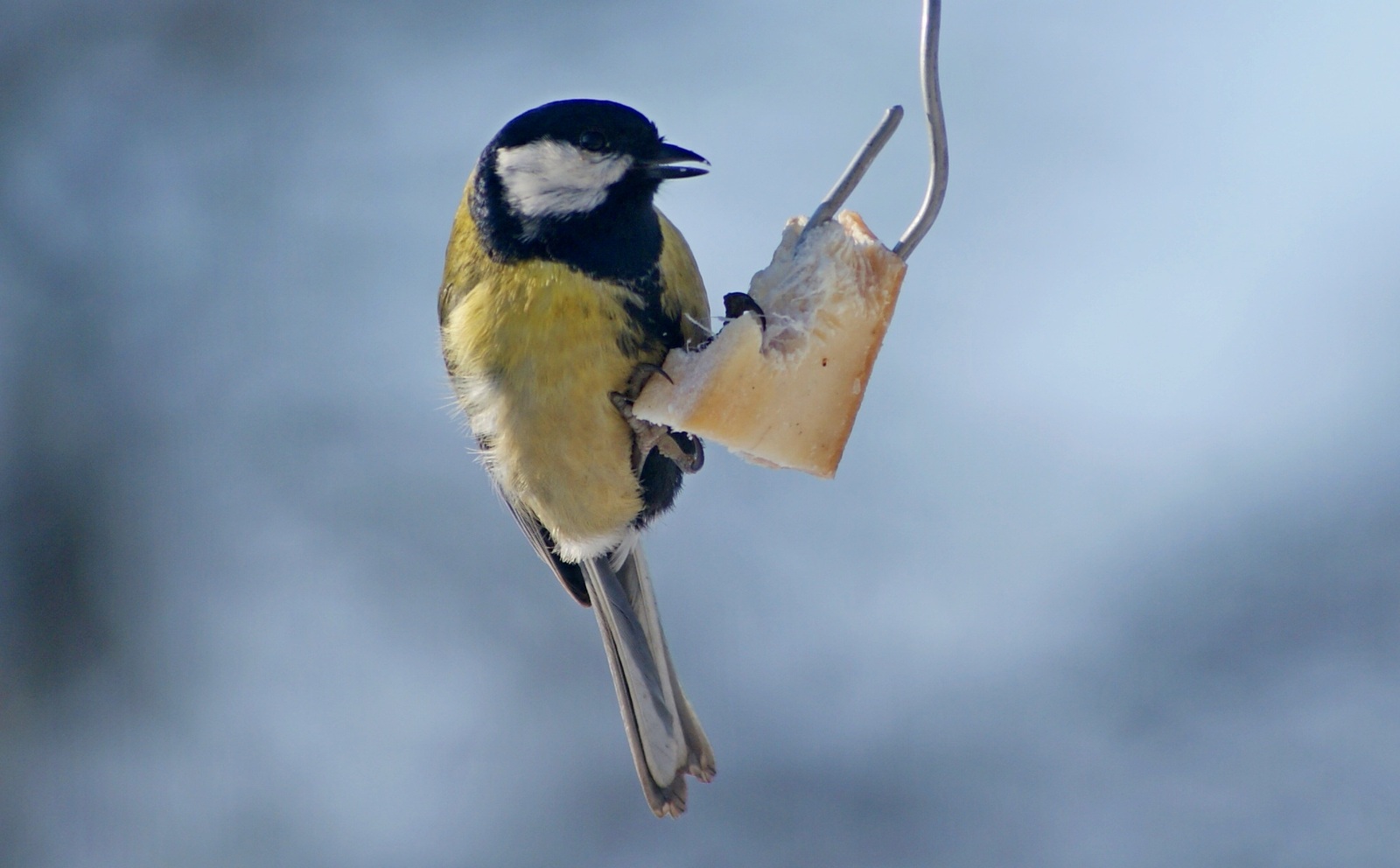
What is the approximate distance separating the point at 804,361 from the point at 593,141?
486mm

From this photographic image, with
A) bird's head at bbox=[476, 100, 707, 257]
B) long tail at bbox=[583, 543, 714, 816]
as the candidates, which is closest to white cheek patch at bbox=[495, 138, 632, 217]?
bird's head at bbox=[476, 100, 707, 257]

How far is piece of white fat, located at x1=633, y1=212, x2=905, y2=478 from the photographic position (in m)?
1.60

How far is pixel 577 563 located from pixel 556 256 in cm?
73

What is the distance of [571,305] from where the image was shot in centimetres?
181

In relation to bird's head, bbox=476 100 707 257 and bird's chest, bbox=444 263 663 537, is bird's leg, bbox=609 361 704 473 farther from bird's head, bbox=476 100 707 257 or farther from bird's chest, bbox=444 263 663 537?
bird's head, bbox=476 100 707 257

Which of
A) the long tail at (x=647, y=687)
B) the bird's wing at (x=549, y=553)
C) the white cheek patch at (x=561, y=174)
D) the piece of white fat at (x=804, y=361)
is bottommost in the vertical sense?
the long tail at (x=647, y=687)

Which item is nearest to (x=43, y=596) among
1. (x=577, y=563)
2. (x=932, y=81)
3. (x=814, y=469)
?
(x=577, y=563)

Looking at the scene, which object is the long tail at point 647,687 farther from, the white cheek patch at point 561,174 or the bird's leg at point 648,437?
the white cheek patch at point 561,174

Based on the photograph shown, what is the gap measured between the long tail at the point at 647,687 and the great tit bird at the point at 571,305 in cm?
32

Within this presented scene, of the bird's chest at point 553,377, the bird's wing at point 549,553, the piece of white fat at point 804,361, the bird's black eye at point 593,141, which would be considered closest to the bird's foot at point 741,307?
the piece of white fat at point 804,361

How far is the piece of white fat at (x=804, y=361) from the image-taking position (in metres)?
1.60

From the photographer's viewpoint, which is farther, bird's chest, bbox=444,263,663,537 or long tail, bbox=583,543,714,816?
long tail, bbox=583,543,714,816

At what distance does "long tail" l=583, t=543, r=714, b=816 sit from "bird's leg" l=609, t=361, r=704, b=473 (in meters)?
0.42

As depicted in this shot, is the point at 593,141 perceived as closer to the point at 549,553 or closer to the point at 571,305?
the point at 571,305
